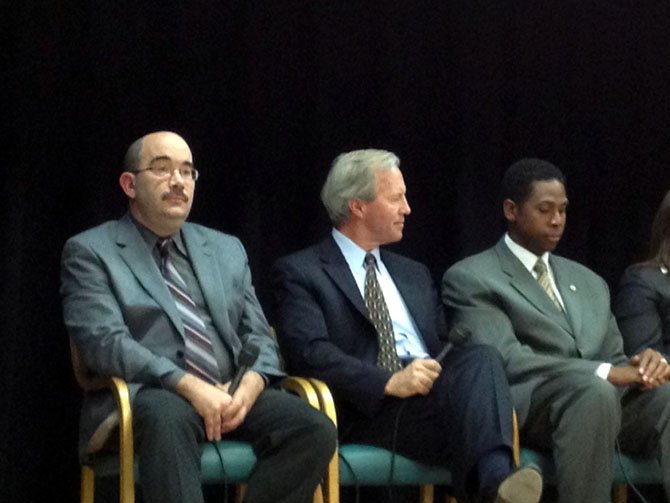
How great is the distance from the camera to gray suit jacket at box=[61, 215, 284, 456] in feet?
12.8

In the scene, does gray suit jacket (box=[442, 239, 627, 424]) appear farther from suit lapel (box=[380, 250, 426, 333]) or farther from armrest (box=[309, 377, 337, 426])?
armrest (box=[309, 377, 337, 426])

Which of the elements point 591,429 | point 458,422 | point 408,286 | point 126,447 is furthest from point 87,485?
point 591,429

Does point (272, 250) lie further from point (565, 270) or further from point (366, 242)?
point (565, 270)

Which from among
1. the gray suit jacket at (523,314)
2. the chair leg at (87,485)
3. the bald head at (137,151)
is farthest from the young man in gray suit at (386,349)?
the chair leg at (87,485)

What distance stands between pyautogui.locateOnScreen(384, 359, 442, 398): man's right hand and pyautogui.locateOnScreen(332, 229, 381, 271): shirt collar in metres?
0.57

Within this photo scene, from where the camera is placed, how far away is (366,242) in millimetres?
4703

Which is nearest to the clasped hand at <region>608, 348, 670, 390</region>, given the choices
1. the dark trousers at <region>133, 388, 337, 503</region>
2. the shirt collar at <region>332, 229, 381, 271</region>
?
the shirt collar at <region>332, 229, 381, 271</region>

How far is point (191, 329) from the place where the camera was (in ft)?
13.6

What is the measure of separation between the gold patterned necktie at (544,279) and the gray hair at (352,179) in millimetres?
608

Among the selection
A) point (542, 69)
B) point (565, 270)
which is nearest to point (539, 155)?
point (542, 69)

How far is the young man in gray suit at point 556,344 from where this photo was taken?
408cm

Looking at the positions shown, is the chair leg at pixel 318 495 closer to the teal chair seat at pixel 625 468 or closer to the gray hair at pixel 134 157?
the teal chair seat at pixel 625 468

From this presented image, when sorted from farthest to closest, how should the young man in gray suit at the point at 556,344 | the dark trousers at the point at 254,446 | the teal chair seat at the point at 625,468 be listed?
the teal chair seat at the point at 625,468 → the young man in gray suit at the point at 556,344 → the dark trousers at the point at 254,446

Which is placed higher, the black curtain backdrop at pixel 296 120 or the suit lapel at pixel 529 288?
the black curtain backdrop at pixel 296 120
